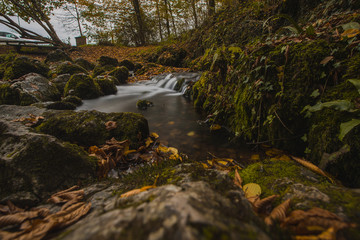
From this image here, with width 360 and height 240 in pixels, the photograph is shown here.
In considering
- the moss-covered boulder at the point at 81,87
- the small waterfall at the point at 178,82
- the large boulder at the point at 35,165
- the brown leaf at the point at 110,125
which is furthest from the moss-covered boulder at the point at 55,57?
the large boulder at the point at 35,165

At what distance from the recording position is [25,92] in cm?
521

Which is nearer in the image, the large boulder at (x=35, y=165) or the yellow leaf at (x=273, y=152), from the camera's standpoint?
the large boulder at (x=35, y=165)

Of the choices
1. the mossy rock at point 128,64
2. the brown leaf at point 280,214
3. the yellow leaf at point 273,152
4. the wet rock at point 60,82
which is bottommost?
the yellow leaf at point 273,152

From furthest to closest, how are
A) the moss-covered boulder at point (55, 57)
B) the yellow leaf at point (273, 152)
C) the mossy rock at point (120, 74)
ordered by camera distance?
the moss-covered boulder at point (55, 57) → the mossy rock at point (120, 74) → the yellow leaf at point (273, 152)

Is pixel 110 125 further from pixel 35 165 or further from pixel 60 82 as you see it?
pixel 60 82

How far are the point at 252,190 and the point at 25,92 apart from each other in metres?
6.90

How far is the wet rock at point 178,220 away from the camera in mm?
490

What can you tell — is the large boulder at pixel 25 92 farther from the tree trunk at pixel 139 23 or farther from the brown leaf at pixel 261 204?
the tree trunk at pixel 139 23

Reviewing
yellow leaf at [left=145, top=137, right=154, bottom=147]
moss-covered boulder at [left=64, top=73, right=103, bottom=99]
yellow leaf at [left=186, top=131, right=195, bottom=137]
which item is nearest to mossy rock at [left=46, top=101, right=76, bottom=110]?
moss-covered boulder at [left=64, top=73, right=103, bottom=99]

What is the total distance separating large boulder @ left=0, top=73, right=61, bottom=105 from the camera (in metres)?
5.13

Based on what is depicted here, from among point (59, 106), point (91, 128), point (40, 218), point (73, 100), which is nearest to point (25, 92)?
point (73, 100)

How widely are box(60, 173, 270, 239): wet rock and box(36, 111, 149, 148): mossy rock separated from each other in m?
2.11

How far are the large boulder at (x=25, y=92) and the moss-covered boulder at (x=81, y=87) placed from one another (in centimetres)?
80

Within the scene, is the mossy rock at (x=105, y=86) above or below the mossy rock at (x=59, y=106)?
above
